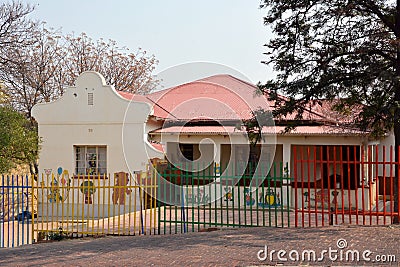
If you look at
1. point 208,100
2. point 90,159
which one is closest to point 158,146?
point 90,159

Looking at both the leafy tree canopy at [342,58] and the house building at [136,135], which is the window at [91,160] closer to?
the house building at [136,135]

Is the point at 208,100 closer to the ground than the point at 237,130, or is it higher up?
higher up

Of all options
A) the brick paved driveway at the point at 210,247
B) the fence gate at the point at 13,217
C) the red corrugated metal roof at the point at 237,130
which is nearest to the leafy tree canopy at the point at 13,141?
the fence gate at the point at 13,217

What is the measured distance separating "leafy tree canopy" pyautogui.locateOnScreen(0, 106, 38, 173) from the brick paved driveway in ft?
19.7

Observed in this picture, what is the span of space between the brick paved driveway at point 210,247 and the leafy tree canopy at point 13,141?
236 inches

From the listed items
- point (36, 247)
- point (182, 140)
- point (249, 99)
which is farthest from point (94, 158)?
point (36, 247)

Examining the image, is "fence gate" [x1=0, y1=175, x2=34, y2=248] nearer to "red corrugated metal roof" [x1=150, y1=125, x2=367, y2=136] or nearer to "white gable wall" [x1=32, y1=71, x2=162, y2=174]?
"white gable wall" [x1=32, y1=71, x2=162, y2=174]

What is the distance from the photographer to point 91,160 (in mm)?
20828

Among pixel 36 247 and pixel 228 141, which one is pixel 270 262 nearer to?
pixel 36 247

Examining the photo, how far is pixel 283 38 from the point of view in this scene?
1344 centimetres

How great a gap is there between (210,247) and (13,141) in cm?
958

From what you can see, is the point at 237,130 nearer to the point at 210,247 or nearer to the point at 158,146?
the point at 158,146

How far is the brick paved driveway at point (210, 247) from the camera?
8859 mm

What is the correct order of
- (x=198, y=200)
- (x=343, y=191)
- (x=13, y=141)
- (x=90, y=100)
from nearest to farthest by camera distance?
(x=343, y=191) < (x=198, y=200) < (x=13, y=141) < (x=90, y=100)
